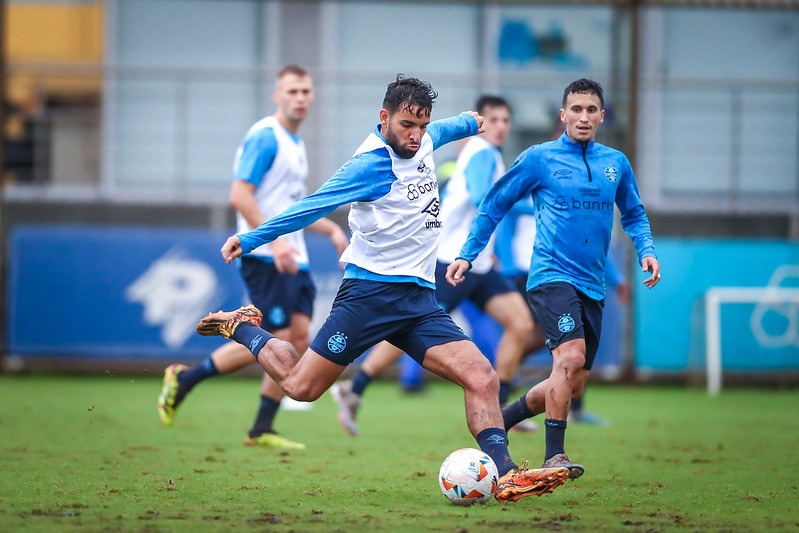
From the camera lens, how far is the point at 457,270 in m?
6.46

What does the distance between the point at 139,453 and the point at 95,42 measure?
33.1 ft

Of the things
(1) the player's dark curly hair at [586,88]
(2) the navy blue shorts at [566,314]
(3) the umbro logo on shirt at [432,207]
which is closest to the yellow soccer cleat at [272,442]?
(2) the navy blue shorts at [566,314]

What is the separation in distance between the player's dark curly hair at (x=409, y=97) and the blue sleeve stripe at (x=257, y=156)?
2343 millimetres

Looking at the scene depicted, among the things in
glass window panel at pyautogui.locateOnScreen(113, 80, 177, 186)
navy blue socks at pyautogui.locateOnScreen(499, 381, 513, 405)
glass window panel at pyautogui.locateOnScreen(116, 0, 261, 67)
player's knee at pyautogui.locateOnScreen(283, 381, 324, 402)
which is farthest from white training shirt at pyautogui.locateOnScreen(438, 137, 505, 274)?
glass window panel at pyautogui.locateOnScreen(116, 0, 261, 67)

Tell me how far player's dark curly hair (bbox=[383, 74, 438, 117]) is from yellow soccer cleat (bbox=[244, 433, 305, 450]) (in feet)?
9.86

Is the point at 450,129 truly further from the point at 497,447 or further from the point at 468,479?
the point at 468,479

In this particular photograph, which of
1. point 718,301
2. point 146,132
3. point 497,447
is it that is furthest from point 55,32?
point 497,447

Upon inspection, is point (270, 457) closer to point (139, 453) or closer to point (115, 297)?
point (139, 453)

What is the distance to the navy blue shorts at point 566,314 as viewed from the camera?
657 centimetres

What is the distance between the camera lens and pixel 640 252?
A: 6.76 metres

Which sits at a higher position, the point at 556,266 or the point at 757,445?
the point at 556,266

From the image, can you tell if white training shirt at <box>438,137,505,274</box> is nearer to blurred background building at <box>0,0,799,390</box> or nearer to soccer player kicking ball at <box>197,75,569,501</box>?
soccer player kicking ball at <box>197,75,569,501</box>

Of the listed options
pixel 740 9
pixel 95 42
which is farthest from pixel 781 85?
pixel 95 42

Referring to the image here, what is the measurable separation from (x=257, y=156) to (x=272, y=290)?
0.91 metres
